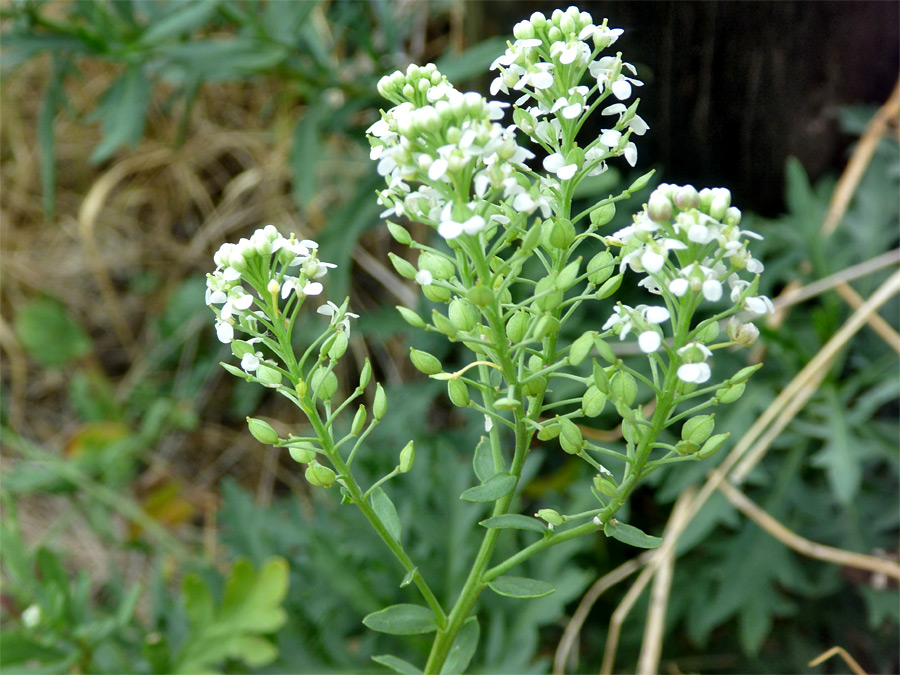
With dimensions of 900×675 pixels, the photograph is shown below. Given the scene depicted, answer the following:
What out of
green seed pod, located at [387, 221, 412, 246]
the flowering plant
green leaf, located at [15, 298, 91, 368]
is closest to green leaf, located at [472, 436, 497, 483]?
the flowering plant

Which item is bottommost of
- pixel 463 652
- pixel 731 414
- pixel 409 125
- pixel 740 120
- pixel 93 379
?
pixel 93 379

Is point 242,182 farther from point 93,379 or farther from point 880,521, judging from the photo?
point 880,521

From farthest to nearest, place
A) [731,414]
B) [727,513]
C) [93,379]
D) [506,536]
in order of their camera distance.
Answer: [93,379] < [731,414] < [727,513] < [506,536]

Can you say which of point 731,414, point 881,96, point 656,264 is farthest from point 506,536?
point 881,96

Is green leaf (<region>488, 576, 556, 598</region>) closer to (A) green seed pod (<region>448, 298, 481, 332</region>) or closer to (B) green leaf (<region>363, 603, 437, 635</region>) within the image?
(B) green leaf (<region>363, 603, 437, 635</region>)

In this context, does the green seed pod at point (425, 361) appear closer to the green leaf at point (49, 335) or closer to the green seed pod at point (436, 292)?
the green seed pod at point (436, 292)
